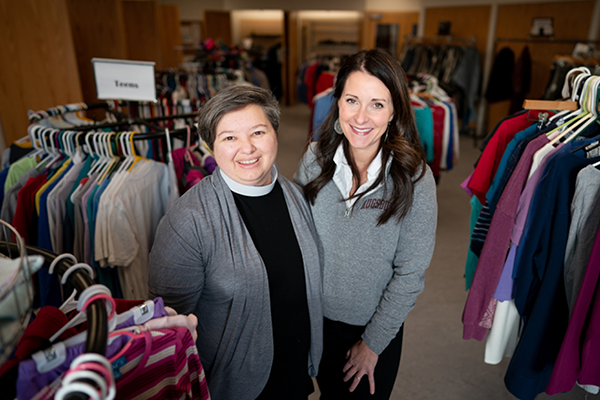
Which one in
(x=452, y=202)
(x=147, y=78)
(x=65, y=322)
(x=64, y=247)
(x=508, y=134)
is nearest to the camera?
(x=65, y=322)

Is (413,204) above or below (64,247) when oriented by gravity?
above

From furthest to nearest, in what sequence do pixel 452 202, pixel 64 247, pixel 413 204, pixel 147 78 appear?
1. pixel 452 202
2. pixel 147 78
3. pixel 64 247
4. pixel 413 204

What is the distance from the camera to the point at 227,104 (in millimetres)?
1110

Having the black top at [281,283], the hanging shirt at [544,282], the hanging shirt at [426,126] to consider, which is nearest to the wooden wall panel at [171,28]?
the hanging shirt at [426,126]

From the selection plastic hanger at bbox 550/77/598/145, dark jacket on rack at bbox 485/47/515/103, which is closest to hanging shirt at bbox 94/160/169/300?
plastic hanger at bbox 550/77/598/145

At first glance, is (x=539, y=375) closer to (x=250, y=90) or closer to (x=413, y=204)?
(x=413, y=204)

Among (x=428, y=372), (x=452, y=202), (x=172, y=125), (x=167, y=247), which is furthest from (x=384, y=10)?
(x=167, y=247)

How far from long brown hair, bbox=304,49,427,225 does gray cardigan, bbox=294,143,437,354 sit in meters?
0.03

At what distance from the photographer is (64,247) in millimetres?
1661

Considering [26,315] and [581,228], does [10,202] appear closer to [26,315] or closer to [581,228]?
[26,315]

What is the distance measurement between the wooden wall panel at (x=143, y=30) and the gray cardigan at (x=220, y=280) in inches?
174

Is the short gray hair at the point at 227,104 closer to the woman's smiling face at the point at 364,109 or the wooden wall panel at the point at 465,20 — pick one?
the woman's smiling face at the point at 364,109

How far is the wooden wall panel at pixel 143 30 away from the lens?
4734mm

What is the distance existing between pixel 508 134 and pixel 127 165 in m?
1.71
